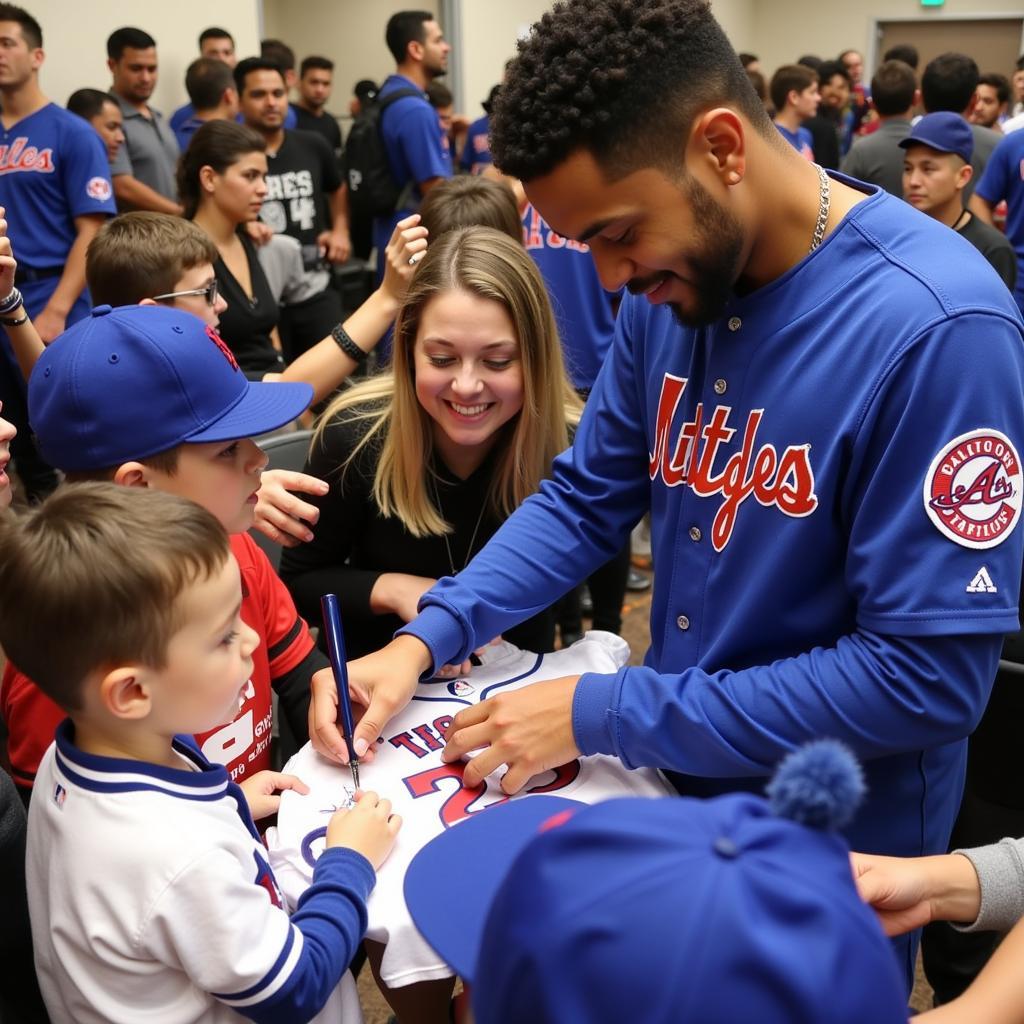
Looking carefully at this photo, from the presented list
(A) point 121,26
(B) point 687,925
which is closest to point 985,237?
(B) point 687,925

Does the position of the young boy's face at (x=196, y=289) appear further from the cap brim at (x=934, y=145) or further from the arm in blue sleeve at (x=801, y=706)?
the cap brim at (x=934, y=145)

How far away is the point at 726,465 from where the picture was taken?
4.07 ft

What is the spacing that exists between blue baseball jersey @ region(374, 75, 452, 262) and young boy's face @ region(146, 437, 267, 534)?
153 inches

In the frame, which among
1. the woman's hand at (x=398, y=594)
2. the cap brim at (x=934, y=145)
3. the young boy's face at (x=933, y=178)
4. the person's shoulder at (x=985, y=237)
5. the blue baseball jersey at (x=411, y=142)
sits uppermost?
the blue baseball jersey at (x=411, y=142)

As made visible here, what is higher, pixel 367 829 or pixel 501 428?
pixel 501 428

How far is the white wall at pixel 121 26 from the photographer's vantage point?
18.6ft

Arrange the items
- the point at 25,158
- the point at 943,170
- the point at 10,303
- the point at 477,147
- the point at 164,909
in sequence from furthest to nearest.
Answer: the point at 477,147
the point at 25,158
the point at 943,170
the point at 10,303
the point at 164,909

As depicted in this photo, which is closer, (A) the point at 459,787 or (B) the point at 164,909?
(B) the point at 164,909

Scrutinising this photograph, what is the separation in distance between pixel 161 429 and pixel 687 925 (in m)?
1.15

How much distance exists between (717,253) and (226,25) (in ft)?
22.1

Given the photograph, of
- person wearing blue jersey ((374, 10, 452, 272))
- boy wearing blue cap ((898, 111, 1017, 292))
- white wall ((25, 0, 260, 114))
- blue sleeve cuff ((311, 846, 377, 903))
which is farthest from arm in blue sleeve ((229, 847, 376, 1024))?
white wall ((25, 0, 260, 114))

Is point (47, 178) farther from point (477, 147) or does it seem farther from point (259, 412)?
point (259, 412)

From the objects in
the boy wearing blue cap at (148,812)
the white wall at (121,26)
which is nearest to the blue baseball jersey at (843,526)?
the boy wearing blue cap at (148,812)

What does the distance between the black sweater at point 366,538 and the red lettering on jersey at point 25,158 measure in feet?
9.86
